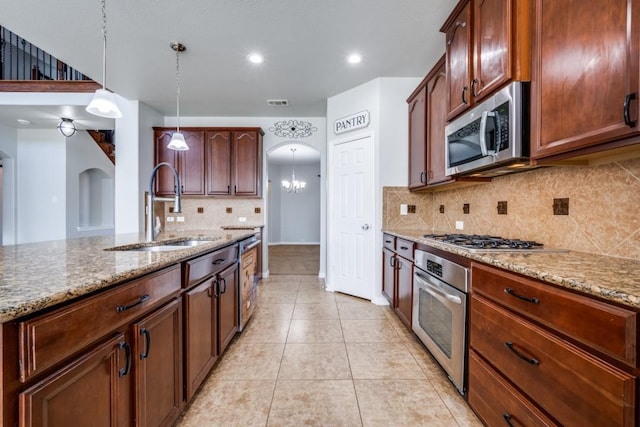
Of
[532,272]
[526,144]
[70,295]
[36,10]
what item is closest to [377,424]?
[532,272]

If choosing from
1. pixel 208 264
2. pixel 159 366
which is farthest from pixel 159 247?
pixel 159 366

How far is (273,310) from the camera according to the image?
3.14 meters

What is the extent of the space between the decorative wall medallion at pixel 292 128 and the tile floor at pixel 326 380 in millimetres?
3077

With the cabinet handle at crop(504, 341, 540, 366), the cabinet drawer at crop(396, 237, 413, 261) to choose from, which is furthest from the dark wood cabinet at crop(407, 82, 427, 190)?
the cabinet handle at crop(504, 341, 540, 366)

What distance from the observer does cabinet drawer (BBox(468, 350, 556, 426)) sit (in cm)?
108

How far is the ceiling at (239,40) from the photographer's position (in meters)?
2.25

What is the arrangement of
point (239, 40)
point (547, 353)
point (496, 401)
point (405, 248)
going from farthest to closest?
point (239, 40) → point (405, 248) → point (496, 401) → point (547, 353)

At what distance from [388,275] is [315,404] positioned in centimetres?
171

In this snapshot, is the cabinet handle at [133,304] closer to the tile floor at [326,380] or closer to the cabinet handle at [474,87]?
the tile floor at [326,380]

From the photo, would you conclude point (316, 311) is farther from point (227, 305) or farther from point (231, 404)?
point (231, 404)

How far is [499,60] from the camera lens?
1.53 metres

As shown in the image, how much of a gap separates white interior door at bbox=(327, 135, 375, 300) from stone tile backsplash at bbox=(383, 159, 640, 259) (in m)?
1.15

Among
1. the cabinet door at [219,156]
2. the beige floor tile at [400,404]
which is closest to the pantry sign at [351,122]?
the cabinet door at [219,156]

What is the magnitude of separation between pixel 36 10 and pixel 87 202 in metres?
5.73
